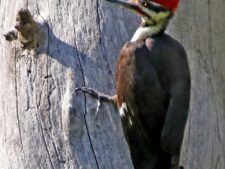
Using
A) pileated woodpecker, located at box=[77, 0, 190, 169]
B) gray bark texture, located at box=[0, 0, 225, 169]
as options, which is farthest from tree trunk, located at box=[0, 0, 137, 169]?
pileated woodpecker, located at box=[77, 0, 190, 169]

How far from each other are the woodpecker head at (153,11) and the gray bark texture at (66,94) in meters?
0.20

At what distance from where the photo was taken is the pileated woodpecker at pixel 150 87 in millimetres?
4875

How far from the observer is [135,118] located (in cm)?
496

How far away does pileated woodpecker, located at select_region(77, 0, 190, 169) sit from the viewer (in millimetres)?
4875

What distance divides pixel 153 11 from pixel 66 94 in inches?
24.6

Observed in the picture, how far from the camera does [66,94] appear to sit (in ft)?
16.6

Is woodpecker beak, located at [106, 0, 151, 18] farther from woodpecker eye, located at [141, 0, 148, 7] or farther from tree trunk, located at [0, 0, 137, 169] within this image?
tree trunk, located at [0, 0, 137, 169]

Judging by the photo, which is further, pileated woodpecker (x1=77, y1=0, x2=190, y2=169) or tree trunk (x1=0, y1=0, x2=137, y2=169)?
tree trunk (x1=0, y1=0, x2=137, y2=169)

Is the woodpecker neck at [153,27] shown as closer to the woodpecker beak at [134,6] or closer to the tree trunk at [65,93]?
the woodpecker beak at [134,6]

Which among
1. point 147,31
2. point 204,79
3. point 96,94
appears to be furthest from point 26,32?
point 204,79

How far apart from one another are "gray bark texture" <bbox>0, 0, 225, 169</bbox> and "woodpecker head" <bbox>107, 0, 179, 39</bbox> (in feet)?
0.66

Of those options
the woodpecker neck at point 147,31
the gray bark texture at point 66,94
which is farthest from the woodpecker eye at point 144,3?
the gray bark texture at point 66,94

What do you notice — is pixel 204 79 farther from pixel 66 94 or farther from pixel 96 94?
pixel 66 94

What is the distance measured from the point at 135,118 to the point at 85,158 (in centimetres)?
33
